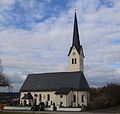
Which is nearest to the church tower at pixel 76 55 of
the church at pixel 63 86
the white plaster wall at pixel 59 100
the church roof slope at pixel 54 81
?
the church at pixel 63 86

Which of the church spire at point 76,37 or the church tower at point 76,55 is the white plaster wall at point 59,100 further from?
the church spire at point 76,37

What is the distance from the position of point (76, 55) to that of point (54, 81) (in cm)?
1091

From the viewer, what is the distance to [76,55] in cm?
9825

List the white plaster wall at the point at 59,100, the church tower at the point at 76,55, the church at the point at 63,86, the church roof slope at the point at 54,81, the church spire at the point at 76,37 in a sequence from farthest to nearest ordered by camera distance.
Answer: the church spire at the point at 76,37 → the church tower at the point at 76,55 → the church roof slope at the point at 54,81 → the church at the point at 63,86 → the white plaster wall at the point at 59,100

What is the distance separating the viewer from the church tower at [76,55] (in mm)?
97250

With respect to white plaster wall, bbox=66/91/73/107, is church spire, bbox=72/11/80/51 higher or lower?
higher

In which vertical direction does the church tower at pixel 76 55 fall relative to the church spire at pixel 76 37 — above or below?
below

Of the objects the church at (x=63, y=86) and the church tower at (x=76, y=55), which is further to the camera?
the church tower at (x=76, y=55)

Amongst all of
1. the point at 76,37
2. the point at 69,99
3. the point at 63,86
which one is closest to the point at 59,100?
the point at 69,99

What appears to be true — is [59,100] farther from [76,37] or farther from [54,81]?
[76,37]

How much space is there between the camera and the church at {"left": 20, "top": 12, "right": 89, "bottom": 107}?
86.5m

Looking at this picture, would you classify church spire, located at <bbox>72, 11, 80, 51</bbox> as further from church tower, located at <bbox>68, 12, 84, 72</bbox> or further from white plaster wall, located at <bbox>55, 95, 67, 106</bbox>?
white plaster wall, located at <bbox>55, 95, 67, 106</bbox>

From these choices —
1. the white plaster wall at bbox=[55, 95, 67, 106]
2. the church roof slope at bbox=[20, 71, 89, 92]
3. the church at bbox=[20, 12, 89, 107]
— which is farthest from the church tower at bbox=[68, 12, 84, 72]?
the white plaster wall at bbox=[55, 95, 67, 106]

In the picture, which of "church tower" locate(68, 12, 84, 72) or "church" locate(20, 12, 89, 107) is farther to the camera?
"church tower" locate(68, 12, 84, 72)
